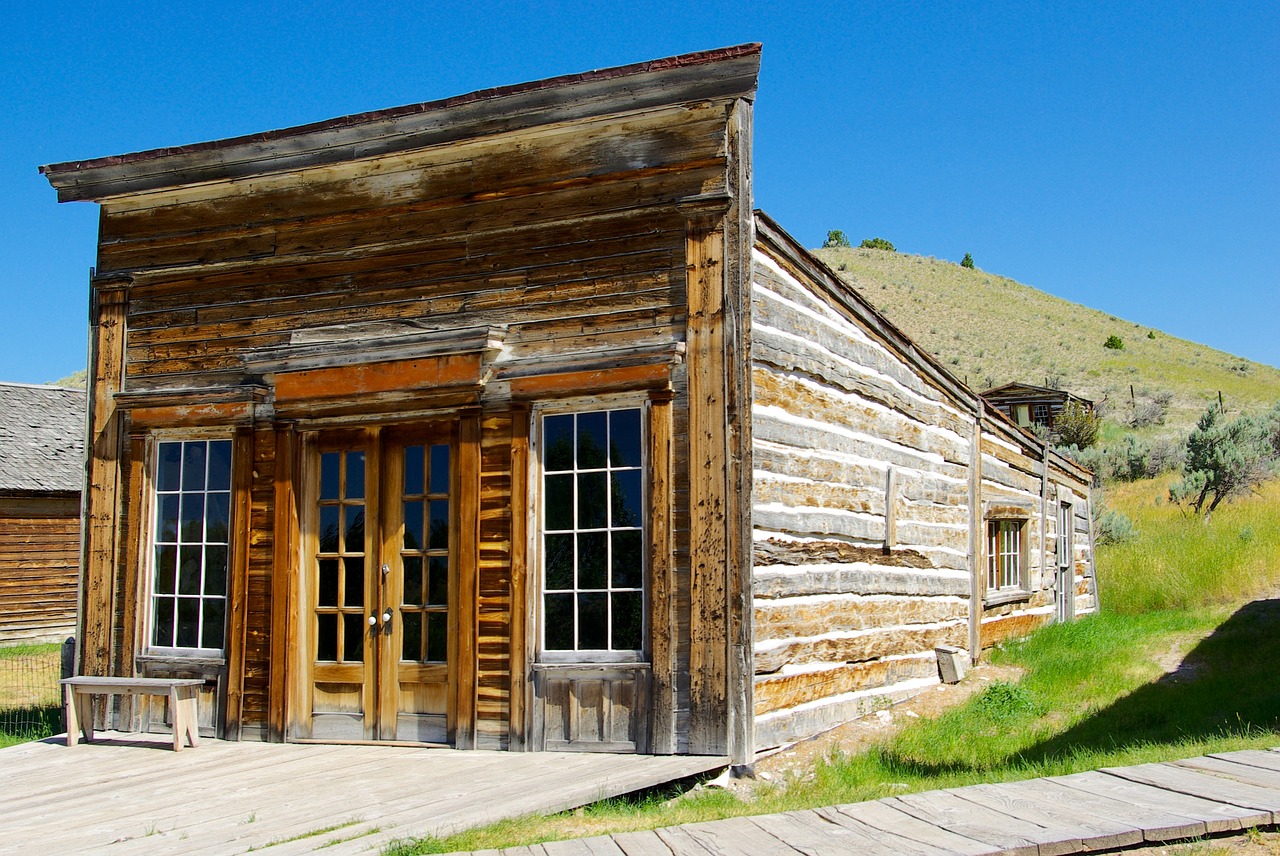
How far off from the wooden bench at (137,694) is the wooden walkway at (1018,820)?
13.8ft

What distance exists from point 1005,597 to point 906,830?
356 inches

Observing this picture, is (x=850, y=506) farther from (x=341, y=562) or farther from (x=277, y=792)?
(x=277, y=792)

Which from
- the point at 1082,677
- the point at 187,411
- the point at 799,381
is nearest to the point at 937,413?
the point at 1082,677

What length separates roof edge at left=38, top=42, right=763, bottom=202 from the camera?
6.86 metres

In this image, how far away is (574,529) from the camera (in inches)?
279

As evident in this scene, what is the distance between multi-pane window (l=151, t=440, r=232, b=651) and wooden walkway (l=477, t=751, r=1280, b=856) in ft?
16.0

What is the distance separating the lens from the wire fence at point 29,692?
9.09 meters

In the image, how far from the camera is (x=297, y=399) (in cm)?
787

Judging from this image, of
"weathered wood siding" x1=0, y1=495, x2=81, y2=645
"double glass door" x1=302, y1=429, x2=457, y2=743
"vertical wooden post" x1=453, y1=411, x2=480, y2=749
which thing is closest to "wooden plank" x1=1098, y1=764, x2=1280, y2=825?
"vertical wooden post" x1=453, y1=411, x2=480, y2=749

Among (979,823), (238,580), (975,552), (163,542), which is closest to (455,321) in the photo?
(238,580)

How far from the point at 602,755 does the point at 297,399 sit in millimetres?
3458

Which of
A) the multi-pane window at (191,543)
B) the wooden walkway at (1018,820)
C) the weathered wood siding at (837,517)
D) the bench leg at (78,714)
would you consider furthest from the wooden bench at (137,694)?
the wooden walkway at (1018,820)

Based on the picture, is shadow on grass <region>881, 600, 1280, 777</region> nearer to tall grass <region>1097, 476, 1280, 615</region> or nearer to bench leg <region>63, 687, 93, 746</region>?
tall grass <region>1097, 476, 1280, 615</region>

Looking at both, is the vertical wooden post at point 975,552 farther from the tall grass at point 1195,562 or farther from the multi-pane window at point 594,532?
the multi-pane window at point 594,532
